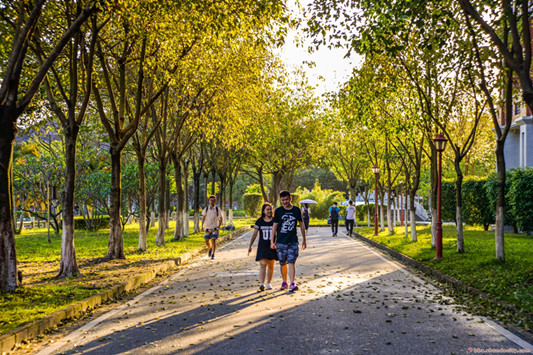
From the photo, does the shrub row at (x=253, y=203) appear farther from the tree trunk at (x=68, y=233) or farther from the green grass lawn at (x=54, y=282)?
the tree trunk at (x=68, y=233)

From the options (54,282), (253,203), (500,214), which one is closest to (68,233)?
(54,282)

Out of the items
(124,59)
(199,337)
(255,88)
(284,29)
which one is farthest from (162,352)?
(255,88)

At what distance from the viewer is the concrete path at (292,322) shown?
6.01m

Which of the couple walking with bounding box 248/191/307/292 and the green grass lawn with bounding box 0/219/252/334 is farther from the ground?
the couple walking with bounding box 248/191/307/292

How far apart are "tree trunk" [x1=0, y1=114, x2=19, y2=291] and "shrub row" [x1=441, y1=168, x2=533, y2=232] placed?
59.7 feet

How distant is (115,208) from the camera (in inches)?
615

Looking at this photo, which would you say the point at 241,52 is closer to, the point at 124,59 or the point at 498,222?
the point at 124,59

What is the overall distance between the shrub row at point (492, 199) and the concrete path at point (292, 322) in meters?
11.7

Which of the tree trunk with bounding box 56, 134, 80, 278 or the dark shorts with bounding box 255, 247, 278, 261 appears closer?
the dark shorts with bounding box 255, 247, 278, 261

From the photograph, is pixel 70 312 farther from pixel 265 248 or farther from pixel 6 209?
pixel 265 248

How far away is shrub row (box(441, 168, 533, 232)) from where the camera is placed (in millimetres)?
21062

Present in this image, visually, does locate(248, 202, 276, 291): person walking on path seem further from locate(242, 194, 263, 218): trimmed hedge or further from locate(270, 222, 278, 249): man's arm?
locate(242, 194, 263, 218): trimmed hedge

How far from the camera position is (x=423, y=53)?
54.9 ft

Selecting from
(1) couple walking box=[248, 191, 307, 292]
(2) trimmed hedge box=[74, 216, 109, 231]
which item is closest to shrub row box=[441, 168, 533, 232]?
(1) couple walking box=[248, 191, 307, 292]
